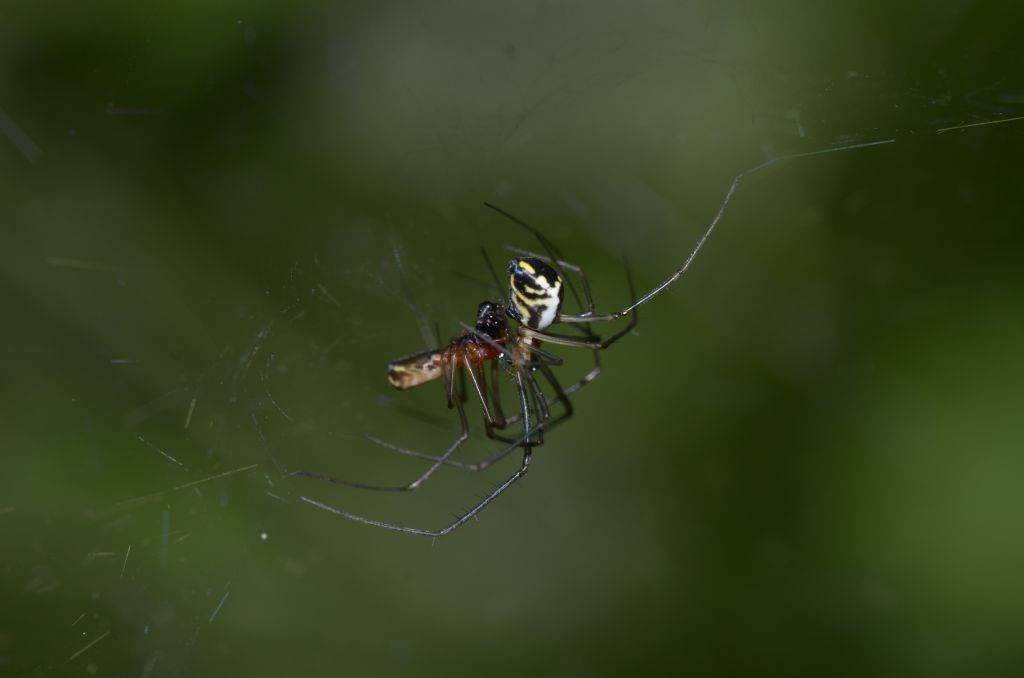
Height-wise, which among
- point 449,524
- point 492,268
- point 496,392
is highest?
point 492,268

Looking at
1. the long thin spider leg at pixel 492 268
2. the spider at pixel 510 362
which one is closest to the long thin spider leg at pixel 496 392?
the spider at pixel 510 362

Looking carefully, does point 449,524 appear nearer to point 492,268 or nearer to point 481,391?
point 481,391

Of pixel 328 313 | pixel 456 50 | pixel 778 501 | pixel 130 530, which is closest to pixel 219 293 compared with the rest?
pixel 328 313

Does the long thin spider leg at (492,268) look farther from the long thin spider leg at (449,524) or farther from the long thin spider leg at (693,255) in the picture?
the long thin spider leg at (449,524)

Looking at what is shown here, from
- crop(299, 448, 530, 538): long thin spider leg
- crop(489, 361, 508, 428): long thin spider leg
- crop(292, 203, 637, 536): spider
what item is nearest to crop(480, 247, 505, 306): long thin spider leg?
crop(292, 203, 637, 536): spider

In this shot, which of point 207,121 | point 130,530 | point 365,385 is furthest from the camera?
point 365,385

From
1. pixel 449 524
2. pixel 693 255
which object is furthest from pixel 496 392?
pixel 693 255

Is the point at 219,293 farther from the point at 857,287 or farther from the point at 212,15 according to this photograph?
the point at 857,287
